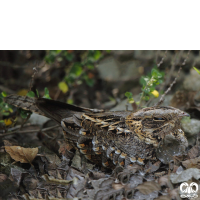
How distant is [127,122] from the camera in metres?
2.38

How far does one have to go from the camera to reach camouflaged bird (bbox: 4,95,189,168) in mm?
2264

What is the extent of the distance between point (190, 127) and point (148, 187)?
112cm

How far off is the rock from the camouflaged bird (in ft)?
1.07

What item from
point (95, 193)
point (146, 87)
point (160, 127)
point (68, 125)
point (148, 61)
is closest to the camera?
point (95, 193)

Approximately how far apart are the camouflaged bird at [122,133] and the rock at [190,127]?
325mm

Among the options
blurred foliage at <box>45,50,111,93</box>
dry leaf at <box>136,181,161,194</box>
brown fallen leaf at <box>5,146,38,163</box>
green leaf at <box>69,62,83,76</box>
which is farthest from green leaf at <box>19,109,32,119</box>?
dry leaf at <box>136,181,161,194</box>

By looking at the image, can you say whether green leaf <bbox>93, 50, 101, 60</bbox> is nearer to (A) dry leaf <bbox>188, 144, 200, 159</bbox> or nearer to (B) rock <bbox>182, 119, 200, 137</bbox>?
(B) rock <bbox>182, 119, 200, 137</bbox>

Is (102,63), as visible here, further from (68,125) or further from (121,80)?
(68,125)

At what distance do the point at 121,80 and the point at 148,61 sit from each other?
0.63 metres

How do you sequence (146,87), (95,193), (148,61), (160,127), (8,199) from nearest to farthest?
(95,193)
(8,199)
(160,127)
(146,87)
(148,61)

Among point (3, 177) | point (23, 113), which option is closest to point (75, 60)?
point (23, 113)

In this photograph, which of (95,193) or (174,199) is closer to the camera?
(174,199)

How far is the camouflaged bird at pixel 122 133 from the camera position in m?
2.26

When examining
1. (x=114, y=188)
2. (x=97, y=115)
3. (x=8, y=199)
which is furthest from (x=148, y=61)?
(x=8, y=199)
